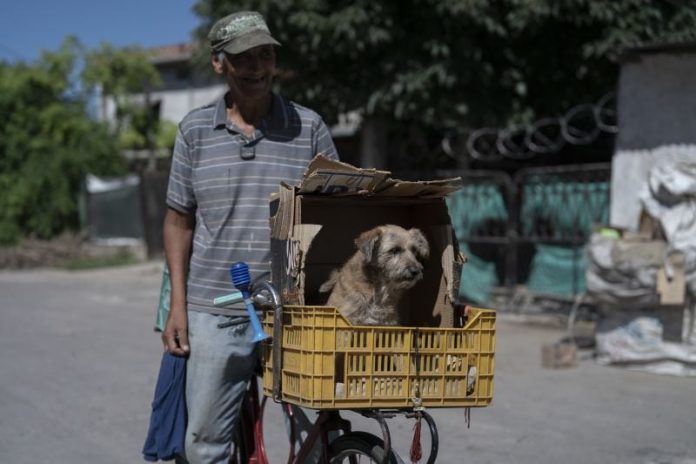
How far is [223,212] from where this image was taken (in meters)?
3.59

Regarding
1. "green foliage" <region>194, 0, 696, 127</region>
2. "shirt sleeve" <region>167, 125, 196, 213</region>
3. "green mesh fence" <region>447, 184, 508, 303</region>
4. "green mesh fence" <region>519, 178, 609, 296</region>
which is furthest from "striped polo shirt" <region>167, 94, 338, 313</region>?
"green foliage" <region>194, 0, 696, 127</region>

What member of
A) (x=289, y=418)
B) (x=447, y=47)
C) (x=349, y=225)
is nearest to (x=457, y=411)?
(x=289, y=418)

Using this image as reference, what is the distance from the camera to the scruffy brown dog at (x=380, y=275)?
327 centimetres

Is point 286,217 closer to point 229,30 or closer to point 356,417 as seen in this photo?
point 229,30

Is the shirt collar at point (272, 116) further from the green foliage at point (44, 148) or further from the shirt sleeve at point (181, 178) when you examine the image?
the green foliage at point (44, 148)

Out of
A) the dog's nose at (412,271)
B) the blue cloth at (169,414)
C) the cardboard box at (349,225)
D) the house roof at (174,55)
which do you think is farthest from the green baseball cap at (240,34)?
the house roof at (174,55)

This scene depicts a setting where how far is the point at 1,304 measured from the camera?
12992 millimetres

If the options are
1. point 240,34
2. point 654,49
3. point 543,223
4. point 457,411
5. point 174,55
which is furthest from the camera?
point 174,55

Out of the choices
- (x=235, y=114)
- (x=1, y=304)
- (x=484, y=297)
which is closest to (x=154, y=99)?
(x=1, y=304)

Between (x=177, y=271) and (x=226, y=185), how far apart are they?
44 cm

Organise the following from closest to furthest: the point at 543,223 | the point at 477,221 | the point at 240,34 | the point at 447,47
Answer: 1. the point at 240,34
2. the point at 543,223
3. the point at 477,221
4. the point at 447,47

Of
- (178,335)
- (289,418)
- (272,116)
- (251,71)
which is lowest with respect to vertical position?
(289,418)

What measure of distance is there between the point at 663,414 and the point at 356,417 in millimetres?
2413

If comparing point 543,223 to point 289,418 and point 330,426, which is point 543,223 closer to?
point 289,418
